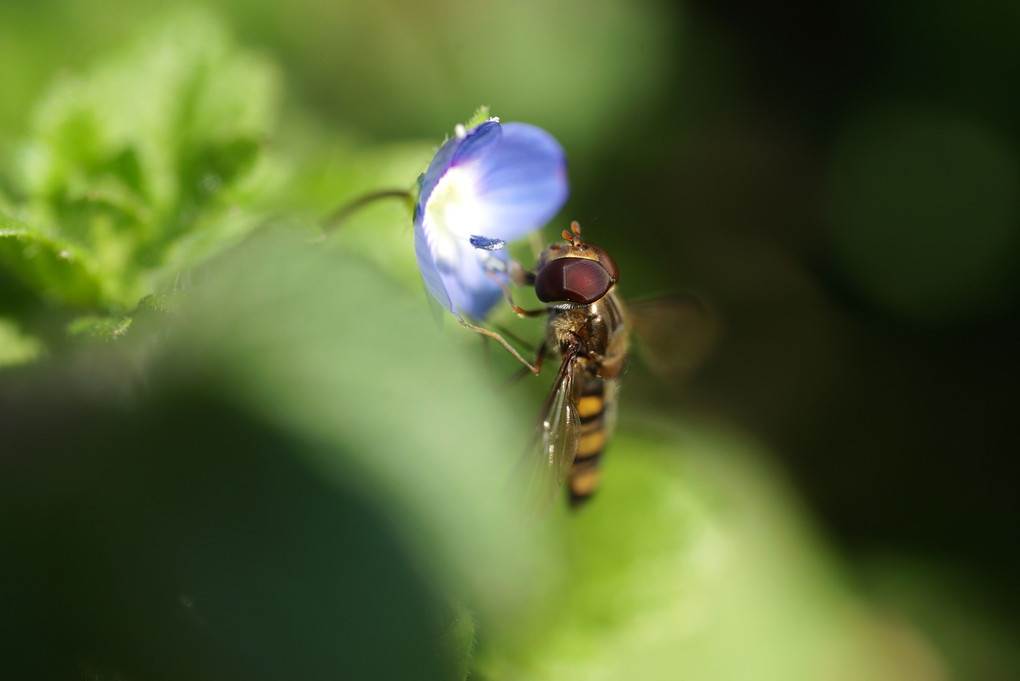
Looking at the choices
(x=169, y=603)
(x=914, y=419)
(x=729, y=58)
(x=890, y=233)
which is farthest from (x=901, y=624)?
(x=169, y=603)

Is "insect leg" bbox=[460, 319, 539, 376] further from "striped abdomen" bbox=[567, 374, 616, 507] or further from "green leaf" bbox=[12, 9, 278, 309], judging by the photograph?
"green leaf" bbox=[12, 9, 278, 309]

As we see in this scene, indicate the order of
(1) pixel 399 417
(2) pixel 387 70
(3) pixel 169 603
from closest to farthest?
(3) pixel 169 603, (1) pixel 399 417, (2) pixel 387 70

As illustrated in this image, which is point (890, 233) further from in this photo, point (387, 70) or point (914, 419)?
point (387, 70)

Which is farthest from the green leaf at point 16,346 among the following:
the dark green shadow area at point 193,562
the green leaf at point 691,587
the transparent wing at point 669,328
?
the transparent wing at point 669,328

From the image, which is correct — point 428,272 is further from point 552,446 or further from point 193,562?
point 193,562

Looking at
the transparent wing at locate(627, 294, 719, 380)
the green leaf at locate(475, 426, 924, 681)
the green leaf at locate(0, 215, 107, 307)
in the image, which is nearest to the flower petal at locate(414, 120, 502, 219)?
the green leaf at locate(0, 215, 107, 307)

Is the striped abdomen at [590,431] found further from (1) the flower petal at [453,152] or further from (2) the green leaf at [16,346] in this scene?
(2) the green leaf at [16,346]
